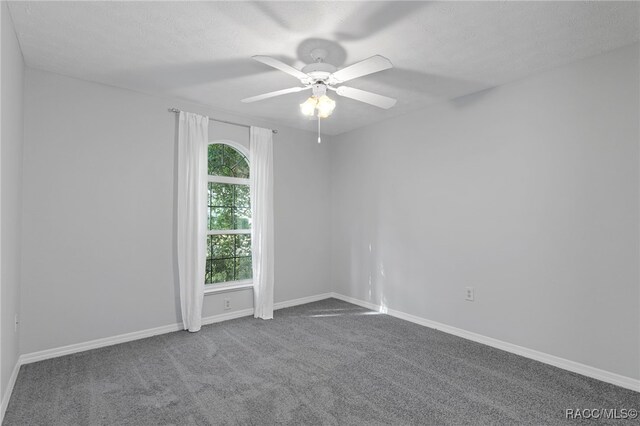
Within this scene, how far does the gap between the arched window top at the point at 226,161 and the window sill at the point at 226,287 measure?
1.35 meters

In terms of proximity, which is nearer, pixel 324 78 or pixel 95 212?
pixel 324 78

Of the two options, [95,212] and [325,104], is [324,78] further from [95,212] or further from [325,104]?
[95,212]

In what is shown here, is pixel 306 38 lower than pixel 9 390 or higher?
higher

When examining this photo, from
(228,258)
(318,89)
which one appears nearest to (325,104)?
(318,89)

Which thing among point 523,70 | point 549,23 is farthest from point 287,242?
point 549,23

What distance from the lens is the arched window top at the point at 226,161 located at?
416cm

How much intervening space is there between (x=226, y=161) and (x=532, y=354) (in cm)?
379

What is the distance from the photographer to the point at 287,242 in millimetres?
4691

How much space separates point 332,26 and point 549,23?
1430 millimetres

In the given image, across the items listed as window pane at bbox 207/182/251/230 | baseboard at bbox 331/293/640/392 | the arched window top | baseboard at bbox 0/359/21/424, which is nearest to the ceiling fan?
the arched window top

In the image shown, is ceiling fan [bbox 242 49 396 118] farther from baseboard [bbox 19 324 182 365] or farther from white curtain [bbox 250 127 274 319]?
baseboard [bbox 19 324 182 365]

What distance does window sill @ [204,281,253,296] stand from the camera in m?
4.00

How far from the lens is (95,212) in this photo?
3.21 meters

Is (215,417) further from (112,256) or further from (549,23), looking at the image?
(549,23)
